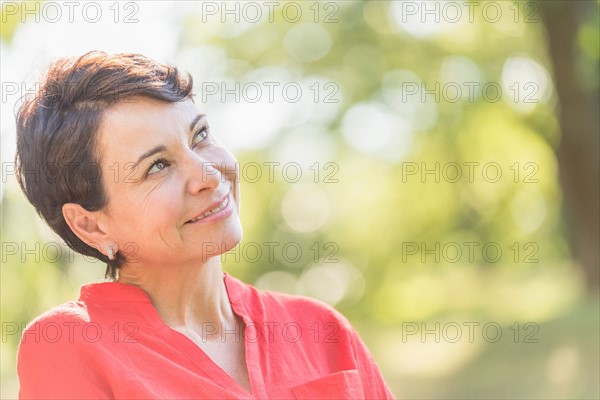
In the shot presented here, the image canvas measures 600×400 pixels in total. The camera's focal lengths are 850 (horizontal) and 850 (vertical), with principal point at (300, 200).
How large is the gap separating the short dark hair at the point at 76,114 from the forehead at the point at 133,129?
2 cm

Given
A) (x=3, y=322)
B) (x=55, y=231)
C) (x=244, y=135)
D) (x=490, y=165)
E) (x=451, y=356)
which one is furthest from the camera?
(x=490, y=165)

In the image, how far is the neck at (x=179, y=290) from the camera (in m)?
2.10

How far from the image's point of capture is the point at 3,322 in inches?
306

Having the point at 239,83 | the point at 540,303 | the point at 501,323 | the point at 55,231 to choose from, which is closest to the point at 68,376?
the point at 55,231

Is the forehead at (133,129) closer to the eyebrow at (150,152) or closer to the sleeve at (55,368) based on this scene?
the eyebrow at (150,152)

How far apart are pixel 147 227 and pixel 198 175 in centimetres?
18

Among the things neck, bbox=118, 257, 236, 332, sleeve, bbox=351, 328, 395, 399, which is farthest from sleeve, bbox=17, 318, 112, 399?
sleeve, bbox=351, 328, 395, 399

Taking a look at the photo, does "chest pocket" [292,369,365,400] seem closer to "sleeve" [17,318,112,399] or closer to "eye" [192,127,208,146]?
"sleeve" [17,318,112,399]

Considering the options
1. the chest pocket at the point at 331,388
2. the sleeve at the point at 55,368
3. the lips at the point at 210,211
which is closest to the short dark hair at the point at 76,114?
the lips at the point at 210,211

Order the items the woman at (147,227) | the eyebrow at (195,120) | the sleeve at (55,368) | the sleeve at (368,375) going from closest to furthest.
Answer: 1. the sleeve at (55,368)
2. the woman at (147,227)
3. the eyebrow at (195,120)
4. the sleeve at (368,375)

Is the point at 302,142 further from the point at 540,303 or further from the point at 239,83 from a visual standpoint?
the point at 540,303

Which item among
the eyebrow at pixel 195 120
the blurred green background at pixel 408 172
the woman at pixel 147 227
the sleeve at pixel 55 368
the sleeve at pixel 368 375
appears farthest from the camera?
the blurred green background at pixel 408 172

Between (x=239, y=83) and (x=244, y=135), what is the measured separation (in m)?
1.68

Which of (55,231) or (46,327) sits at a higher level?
(55,231)
